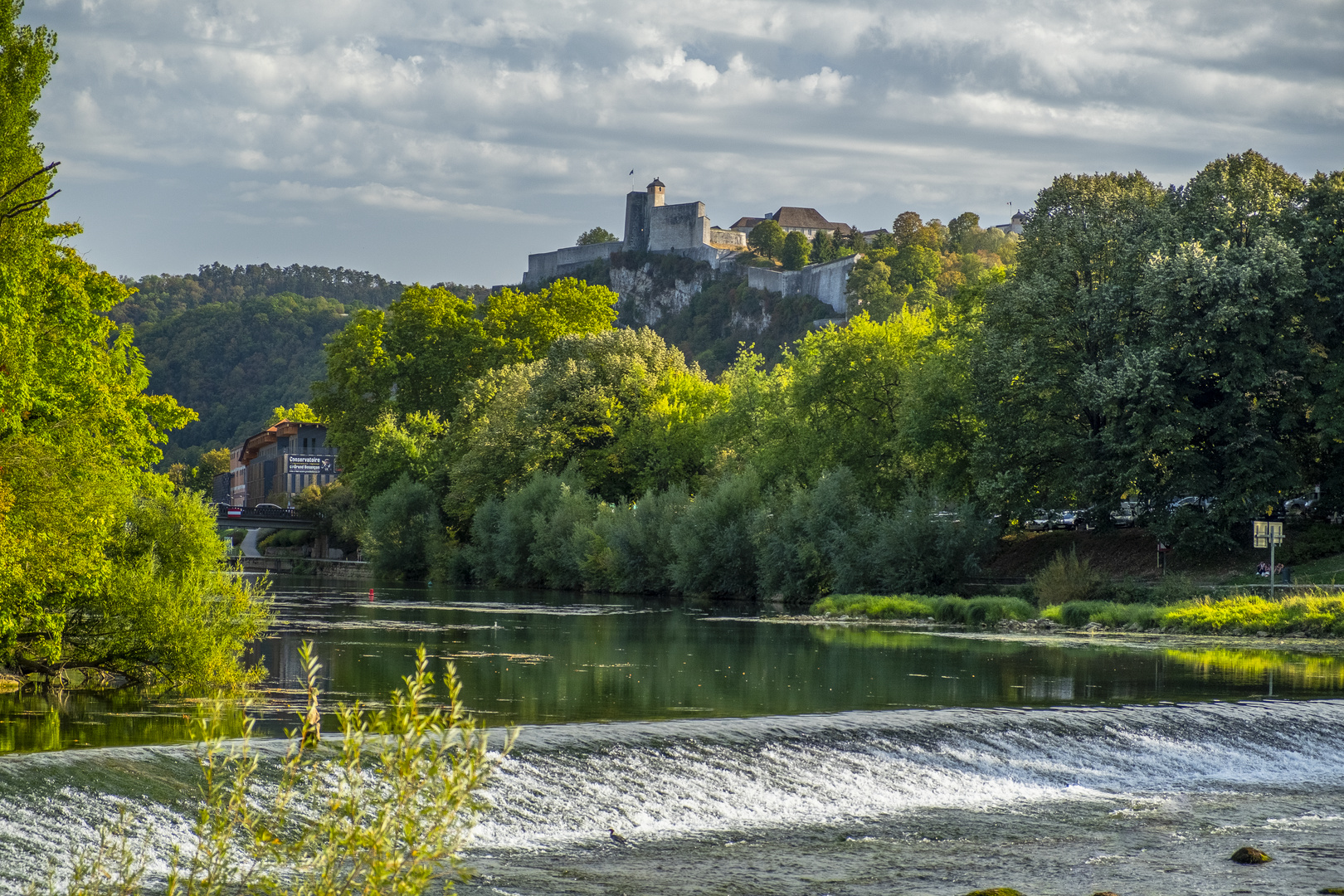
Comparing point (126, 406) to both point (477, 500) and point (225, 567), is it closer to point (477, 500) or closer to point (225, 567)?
point (225, 567)

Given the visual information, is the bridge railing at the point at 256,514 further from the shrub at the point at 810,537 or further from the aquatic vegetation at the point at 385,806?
the aquatic vegetation at the point at 385,806

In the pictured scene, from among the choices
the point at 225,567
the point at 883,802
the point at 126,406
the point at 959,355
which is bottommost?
the point at 883,802

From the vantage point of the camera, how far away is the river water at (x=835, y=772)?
12.2 m

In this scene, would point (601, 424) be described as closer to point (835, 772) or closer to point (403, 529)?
point (403, 529)

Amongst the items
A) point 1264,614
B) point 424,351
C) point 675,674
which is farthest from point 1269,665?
point 424,351

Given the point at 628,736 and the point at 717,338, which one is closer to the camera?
the point at 628,736

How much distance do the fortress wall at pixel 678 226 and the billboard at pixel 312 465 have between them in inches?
2788

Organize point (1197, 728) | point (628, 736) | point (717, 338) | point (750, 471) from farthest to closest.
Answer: point (717, 338) → point (750, 471) → point (1197, 728) → point (628, 736)

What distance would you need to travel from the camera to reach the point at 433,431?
74750 mm

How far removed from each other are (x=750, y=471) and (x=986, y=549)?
11.0 m

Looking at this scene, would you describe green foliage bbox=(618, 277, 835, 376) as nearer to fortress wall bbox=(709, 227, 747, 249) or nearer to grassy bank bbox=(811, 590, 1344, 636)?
fortress wall bbox=(709, 227, 747, 249)

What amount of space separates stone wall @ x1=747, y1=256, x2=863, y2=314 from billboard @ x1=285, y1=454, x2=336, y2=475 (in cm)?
5668

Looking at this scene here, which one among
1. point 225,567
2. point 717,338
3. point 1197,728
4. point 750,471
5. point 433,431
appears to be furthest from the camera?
point 717,338

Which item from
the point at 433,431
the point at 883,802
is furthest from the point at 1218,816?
the point at 433,431
